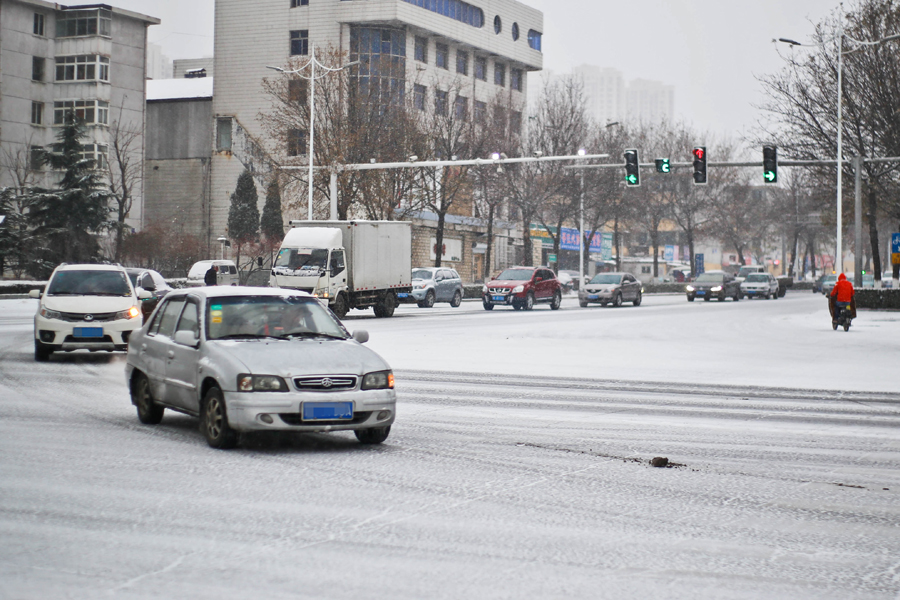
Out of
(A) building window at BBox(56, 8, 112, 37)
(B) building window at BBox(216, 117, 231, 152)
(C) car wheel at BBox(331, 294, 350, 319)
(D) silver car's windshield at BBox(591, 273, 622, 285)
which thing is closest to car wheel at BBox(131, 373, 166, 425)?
(C) car wheel at BBox(331, 294, 350, 319)

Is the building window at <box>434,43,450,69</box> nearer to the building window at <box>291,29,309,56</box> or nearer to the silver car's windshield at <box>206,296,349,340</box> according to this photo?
the building window at <box>291,29,309,56</box>

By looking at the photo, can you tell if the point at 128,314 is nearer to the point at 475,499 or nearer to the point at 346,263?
the point at 475,499

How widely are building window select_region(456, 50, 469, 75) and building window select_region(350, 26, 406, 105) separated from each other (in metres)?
7.96

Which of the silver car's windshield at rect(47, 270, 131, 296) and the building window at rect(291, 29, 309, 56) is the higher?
the building window at rect(291, 29, 309, 56)

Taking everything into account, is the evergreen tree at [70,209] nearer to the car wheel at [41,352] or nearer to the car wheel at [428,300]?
the car wheel at [428,300]

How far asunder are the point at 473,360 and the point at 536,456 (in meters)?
10.8

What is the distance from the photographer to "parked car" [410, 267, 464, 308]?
45469mm

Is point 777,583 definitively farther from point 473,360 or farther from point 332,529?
point 473,360

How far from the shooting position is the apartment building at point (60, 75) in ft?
216

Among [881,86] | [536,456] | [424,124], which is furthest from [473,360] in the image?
[424,124]

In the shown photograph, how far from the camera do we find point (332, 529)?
6.35 m

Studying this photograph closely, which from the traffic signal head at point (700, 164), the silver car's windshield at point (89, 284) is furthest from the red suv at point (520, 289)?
the silver car's windshield at point (89, 284)

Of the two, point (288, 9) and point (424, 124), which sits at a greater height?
point (288, 9)

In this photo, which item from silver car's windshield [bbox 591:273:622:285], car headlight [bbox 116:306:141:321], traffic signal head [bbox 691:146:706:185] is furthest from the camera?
silver car's windshield [bbox 591:273:622:285]
